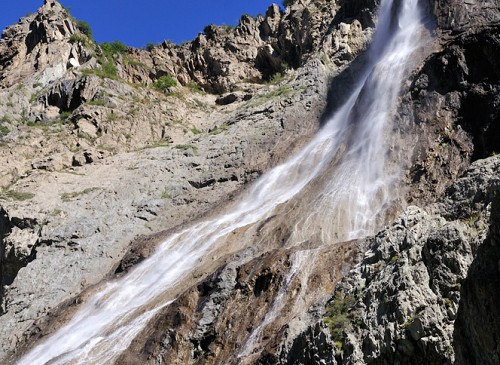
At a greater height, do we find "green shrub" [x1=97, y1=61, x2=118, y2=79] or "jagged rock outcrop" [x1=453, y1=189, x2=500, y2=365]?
"green shrub" [x1=97, y1=61, x2=118, y2=79]

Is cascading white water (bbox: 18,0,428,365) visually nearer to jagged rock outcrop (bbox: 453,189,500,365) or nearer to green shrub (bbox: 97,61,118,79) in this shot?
jagged rock outcrop (bbox: 453,189,500,365)

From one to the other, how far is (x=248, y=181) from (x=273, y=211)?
26.2ft

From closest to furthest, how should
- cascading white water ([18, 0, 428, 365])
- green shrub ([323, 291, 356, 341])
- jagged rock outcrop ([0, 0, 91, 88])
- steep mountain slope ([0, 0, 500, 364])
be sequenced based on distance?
1. steep mountain slope ([0, 0, 500, 364])
2. green shrub ([323, 291, 356, 341])
3. cascading white water ([18, 0, 428, 365])
4. jagged rock outcrop ([0, 0, 91, 88])

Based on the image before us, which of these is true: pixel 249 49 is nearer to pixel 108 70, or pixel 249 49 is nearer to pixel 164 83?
pixel 164 83

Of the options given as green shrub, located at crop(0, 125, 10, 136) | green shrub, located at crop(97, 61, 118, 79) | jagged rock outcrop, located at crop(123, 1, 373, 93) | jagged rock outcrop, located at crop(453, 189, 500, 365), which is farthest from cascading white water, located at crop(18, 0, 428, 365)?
green shrub, located at crop(0, 125, 10, 136)

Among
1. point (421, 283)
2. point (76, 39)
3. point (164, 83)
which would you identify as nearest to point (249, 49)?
point (164, 83)

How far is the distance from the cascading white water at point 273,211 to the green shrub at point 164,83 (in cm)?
2012

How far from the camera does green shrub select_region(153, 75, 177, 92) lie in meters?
49.3

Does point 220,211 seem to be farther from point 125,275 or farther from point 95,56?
point 95,56

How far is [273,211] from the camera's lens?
2436 cm

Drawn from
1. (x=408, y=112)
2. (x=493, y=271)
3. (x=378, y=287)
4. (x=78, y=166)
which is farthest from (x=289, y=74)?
(x=493, y=271)

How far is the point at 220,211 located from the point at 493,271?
73.4 feet

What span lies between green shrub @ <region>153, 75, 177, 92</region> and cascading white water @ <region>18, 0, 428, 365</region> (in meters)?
20.1

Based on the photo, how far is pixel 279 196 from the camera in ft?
88.8
